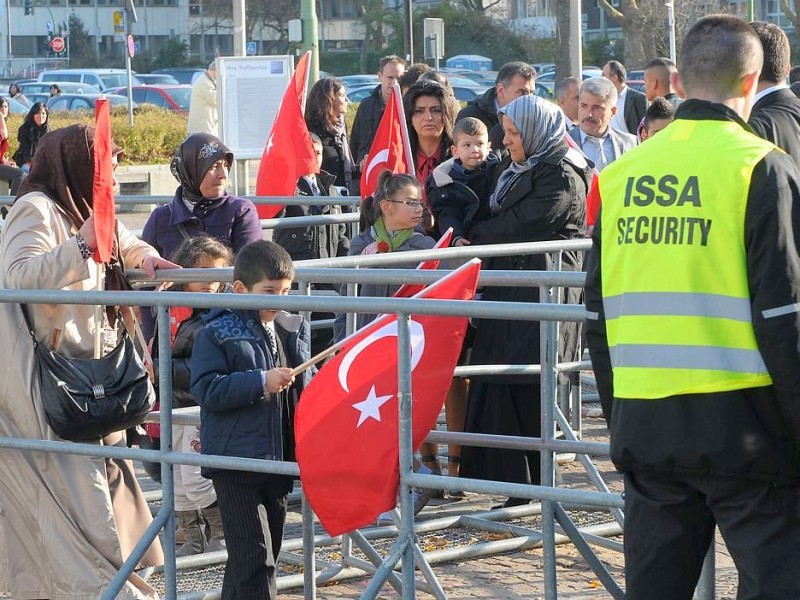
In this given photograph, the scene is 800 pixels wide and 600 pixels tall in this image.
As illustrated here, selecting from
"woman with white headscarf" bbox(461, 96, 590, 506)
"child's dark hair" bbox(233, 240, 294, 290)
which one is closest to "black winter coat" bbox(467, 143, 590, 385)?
"woman with white headscarf" bbox(461, 96, 590, 506)

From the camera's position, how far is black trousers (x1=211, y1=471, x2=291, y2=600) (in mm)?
4531

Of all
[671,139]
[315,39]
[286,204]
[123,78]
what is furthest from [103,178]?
[123,78]

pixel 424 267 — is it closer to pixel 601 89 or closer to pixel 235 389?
pixel 235 389

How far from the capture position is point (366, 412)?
13.3 feet

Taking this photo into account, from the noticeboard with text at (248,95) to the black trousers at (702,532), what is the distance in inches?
431

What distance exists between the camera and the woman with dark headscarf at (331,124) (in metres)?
9.52

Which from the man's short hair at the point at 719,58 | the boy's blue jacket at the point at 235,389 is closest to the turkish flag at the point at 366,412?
the boy's blue jacket at the point at 235,389

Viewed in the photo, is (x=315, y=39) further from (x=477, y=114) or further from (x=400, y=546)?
(x=400, y=546)

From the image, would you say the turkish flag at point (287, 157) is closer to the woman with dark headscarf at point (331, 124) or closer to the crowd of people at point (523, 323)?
the crowd of people at point (523, 323)

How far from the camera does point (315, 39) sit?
22438 millimetres

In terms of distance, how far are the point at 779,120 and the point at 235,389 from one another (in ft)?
6.52

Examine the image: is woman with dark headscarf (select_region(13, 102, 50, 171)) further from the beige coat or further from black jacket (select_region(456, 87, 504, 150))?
the beige coat

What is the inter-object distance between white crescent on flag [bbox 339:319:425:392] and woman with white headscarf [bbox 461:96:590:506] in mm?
2304

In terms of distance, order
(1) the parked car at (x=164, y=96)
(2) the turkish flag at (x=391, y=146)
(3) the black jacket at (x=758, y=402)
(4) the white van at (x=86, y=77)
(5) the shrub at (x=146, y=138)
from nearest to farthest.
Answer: (3) the black jacket at (x=758, y=402)
(2) the turkish flag at (x=391, y=146)
(5) the shrub at (x=146, y=138)
(1) the parked car at (x=164, y=96)
(4) the white van at (x=86, y=77)
